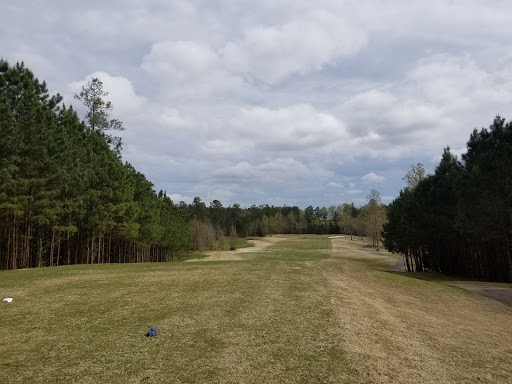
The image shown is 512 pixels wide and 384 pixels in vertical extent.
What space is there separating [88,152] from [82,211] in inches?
264

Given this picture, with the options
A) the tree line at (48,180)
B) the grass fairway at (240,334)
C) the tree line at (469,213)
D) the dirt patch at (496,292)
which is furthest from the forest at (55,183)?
the tree line at (469,213)

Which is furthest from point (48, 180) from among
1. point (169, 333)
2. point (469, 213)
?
point (469, 213)

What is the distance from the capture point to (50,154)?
26109 mm

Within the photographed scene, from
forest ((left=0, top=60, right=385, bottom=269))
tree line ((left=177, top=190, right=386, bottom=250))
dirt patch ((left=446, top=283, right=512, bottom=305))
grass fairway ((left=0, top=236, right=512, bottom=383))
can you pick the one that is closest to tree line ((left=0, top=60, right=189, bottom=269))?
forest ((left=0, top=60, right=385, bottom=269))

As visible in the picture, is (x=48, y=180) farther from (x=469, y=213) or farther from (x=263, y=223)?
(x=263, y=223)

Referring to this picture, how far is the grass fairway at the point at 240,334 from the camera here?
24.0ft

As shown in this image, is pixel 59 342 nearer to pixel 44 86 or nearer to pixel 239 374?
pixel 239 374

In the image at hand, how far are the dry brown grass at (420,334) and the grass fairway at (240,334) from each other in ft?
0.17

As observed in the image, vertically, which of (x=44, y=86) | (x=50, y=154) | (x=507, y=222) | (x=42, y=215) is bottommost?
(x=507, y=222)

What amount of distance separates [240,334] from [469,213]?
29.5 m

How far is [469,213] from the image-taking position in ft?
102

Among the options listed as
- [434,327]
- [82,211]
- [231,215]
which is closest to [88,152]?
[82,211]

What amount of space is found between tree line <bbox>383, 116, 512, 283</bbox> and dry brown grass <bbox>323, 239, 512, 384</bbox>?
12.1 m

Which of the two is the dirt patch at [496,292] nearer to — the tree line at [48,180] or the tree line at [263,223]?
the tree line at [48,180]
